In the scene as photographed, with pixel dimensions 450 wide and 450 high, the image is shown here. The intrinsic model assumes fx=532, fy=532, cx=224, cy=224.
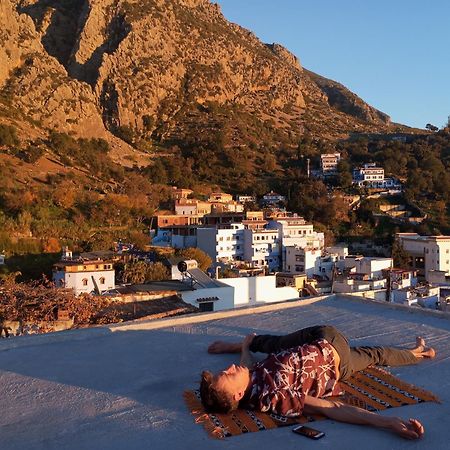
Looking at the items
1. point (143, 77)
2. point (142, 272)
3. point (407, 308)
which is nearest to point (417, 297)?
point (142, 272)

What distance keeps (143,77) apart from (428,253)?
115ft

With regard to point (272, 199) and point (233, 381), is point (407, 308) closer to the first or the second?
point (233, 381)

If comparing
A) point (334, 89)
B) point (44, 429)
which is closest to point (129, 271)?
point (44, 429)

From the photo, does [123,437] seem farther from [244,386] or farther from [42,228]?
[42,228]

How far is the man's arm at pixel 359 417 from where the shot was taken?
86.9 inches

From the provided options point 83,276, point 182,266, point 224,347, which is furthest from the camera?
point 182,266

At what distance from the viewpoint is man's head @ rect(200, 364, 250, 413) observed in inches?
95.4

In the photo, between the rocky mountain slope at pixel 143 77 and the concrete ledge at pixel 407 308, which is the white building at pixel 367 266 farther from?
the rocky mountain slope at pixel 143 77

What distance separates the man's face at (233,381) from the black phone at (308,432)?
30 centimetres

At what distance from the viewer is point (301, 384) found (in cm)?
256

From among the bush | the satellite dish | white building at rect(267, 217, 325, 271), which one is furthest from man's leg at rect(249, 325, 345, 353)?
the bush

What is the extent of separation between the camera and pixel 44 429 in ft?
7.70

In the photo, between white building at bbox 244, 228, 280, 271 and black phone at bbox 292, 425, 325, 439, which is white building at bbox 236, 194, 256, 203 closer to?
white building at bbox 244, 228, 280, 271

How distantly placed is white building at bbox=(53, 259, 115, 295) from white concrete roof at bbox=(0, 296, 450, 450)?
15.8 m
